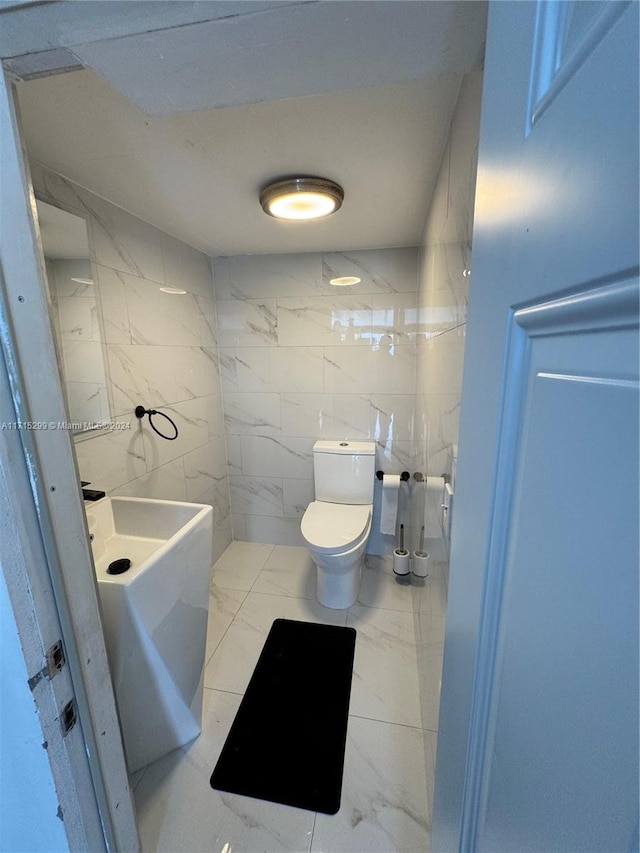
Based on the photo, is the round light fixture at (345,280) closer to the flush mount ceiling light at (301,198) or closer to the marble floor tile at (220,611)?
the flush mount ceiling light at (301,198)

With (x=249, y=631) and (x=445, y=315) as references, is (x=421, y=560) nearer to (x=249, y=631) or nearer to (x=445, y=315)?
(x=249, y=631)

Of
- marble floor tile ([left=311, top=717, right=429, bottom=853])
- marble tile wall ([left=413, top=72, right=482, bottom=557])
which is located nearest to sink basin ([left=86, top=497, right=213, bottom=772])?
marble floor tile ([left=311, top=717, right=429, bottom=853])

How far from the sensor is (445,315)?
1103 millimetres

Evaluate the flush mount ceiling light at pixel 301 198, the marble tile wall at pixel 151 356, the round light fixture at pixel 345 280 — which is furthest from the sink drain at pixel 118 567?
the round light fixture at pixel 345 280

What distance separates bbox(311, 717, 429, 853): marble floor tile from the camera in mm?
1077

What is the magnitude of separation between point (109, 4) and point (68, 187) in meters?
1.13

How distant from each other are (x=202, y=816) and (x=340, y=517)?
1.31 m

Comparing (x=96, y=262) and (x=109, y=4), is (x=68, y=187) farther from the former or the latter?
(x=109, y=4)

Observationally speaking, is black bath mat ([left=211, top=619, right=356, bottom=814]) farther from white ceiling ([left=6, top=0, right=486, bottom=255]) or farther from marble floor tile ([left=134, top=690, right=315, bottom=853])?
white ceiling ([left=6, top=0, right=486, bottom=255])

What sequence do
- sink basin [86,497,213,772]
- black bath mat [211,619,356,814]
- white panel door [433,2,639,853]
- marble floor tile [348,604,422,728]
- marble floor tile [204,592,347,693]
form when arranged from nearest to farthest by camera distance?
1. white panel door [433,2,639,853]
2. sink basin [86,497,213,772]
3. black bath mat [211,619,356,814]
4. marble floor tile [348,604,422,728]
5. marble floor tile [204,592,347,693]

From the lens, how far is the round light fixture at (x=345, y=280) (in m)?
2.21

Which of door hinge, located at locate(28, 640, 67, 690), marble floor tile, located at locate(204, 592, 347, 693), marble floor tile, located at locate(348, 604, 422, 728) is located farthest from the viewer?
marble floor tile, located at locate(204, 592, 347, 693)

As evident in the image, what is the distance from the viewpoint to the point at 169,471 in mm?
1957

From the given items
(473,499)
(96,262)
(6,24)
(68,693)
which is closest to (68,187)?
(96,262)
